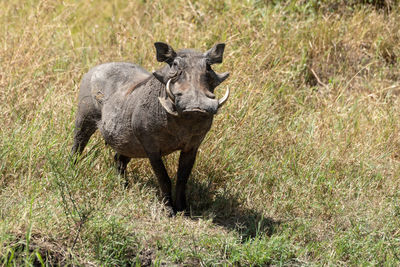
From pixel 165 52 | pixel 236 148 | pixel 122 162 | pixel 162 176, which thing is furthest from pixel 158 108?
pixel 236 148

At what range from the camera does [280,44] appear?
6.64 meters

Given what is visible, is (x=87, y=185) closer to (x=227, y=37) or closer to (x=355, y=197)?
(x=355, y=197)

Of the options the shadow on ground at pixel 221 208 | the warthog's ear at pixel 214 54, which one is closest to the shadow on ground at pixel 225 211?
the shadow on ground at pixel 221 208

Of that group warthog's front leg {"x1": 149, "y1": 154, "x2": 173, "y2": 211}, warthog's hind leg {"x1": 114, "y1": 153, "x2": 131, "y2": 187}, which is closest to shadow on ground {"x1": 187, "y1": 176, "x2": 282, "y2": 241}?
warthog's front leg {"x1": 149, "y1": 154, "x2": 173, "y2": 211}

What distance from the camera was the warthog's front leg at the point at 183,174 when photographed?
4.34 meters

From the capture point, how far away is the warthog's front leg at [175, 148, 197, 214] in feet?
14.2

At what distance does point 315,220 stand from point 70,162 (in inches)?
76.0

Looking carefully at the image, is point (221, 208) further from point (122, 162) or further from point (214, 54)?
point (214, 54)

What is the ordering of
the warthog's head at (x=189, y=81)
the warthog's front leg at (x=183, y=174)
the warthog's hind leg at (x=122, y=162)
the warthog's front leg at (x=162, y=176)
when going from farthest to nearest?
1. the warthog's hind leg at (x=122, y=162)
2. the warthog's front leg at (x=183, y=174)
3. the warthog's front leg at (x=162, y=176)
4. the warthog's head at (x=189, y=81)

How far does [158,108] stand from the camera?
4.13 meters

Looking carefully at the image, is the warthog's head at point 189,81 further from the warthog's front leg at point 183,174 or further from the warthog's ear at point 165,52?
the warthog's front leg at point 183,174

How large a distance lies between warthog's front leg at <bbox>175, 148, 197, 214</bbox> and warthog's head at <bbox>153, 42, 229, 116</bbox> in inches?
20.6

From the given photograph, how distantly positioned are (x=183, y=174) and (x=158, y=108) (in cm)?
58

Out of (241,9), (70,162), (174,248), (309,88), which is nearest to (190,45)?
(241,9)
